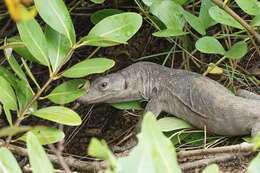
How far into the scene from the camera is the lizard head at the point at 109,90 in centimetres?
453

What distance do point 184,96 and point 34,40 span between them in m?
1.61

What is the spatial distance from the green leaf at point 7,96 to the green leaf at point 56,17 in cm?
45

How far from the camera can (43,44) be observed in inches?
128

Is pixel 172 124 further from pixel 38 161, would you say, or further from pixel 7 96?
pixel 38 161

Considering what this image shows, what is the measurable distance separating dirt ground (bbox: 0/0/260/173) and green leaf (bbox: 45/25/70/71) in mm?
1254

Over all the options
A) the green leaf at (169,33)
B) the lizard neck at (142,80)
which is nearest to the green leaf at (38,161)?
the green leaf at (169,33)

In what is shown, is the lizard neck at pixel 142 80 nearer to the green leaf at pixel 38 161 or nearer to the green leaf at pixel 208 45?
the green leaf at pixel 208 45

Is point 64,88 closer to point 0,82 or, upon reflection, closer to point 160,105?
point 0,82

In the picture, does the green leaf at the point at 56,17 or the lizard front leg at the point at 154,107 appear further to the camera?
the lizard front leg at the point at 154,107

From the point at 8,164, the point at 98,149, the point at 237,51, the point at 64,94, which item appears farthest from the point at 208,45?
the point at 98,149

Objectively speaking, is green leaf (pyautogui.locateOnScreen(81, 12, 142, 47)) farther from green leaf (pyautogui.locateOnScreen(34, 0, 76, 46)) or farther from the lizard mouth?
the lizard mouth

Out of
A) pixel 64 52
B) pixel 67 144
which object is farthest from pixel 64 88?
pixel 67 144

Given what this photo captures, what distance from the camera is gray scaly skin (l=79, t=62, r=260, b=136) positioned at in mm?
4012

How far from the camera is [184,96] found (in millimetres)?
4426
